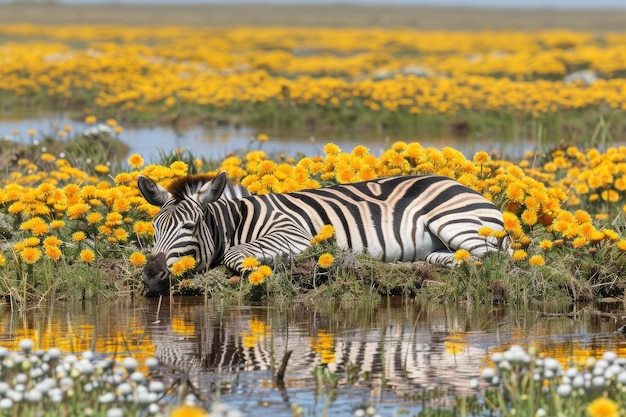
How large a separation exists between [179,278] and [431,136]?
1802 centimetres

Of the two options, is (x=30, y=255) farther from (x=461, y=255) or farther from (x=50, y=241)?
(x=461, y=255)

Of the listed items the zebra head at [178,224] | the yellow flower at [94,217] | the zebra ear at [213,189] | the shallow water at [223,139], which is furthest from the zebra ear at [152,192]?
the shallow water at [223,139]

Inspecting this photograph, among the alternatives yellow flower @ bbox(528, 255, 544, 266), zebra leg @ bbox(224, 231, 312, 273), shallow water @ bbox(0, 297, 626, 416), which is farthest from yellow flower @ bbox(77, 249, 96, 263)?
yellow flower @ bbox(528, 255, 544, 266)

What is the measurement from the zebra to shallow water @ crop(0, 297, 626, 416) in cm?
59

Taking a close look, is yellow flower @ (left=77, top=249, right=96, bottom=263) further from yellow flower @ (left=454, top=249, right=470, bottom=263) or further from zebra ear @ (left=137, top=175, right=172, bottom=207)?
yellow flower @ (left=454, top=249, right=470, bottom=263)

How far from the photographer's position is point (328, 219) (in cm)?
1054

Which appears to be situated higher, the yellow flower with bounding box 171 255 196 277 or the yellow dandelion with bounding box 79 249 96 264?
the yellow dandelion with bounding box 79 249 96 264

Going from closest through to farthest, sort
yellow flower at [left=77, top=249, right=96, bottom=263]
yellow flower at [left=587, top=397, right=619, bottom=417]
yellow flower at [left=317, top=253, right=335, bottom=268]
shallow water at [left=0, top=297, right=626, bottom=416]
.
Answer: yellow flower at [left=587, top=397, right=619, bottom=417] → shallow water at [left=0, top=297, right=626, bottom=416] → yellow flower at [left=317, top=253, right=335, bottom=268] → yellow flower at [left=77, top=249, right=96, bottom=263]

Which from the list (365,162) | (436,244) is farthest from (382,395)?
(365,162)

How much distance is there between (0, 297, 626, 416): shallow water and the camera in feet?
22.2

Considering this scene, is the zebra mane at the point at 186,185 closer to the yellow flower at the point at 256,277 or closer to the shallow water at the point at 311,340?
the shallow water at the point at 311,340

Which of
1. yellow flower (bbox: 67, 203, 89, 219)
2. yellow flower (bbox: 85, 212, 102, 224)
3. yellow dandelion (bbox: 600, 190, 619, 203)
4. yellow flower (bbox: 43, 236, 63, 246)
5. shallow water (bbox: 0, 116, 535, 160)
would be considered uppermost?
shallow water (bbox: 0, 116, 535, 160)

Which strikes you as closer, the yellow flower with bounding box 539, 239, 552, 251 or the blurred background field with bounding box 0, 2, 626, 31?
the yellow flower with bounding box 539, 239, 552, 251

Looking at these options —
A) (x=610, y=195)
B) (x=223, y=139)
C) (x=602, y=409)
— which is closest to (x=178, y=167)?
(x=610, y=195)
